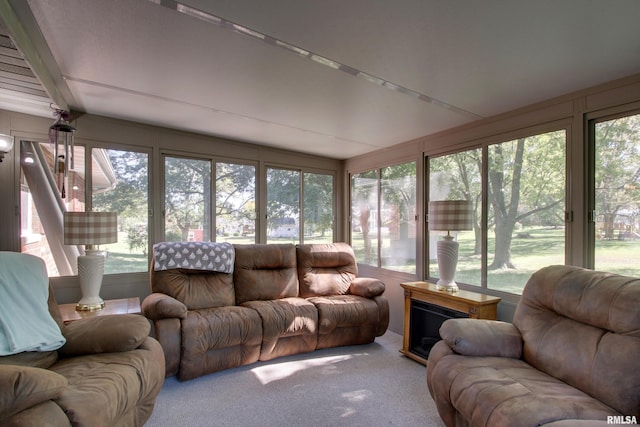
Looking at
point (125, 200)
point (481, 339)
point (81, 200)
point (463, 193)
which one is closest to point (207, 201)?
point (125, 200)

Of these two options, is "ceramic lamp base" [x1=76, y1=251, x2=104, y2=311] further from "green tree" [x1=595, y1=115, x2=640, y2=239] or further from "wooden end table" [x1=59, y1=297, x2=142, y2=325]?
"green tree" [x1=595, y1=115, x2=640, y2=239]

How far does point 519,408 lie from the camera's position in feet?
4.52

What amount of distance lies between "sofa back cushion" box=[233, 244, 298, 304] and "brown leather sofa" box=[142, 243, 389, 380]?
1 centimetres

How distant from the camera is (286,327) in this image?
285 centimetres

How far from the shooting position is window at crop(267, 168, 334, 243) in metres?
4.30

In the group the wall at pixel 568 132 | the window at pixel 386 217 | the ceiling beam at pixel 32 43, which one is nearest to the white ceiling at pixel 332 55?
the ceiling beam at pixel 32 43

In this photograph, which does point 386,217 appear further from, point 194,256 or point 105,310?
point 105,310

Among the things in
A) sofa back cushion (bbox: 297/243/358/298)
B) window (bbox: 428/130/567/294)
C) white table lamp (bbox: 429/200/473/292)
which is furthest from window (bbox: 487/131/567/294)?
sofa back cushion (bbox: 297/243/358/298)

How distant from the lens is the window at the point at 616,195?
84.1 inches

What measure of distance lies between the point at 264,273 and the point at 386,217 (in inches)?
71.8

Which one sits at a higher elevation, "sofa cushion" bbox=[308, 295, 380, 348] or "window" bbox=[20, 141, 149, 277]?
"window" bbox=[20, 141, 149, 277]

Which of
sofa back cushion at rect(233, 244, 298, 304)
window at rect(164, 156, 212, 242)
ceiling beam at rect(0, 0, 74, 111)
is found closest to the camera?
ceiling beam at rect(0, 0, 74, 111)

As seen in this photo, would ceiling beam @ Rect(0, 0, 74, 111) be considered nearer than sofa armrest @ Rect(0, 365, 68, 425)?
No

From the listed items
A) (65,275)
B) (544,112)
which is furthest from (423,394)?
(65,275)
